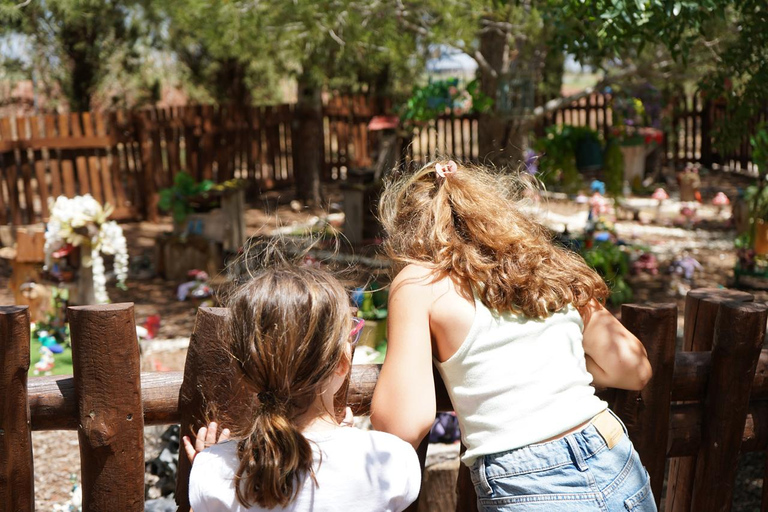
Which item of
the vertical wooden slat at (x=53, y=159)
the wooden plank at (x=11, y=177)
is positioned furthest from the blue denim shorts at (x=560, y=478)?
the vertical wooden slat at (x=53, y=159)

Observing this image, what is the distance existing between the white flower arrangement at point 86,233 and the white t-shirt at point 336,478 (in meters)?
3.70

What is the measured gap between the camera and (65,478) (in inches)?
148

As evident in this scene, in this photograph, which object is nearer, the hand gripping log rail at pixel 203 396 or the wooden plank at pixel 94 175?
the hand gripping log rail at pixel 203 396

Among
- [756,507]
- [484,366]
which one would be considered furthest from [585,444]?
[756,507]

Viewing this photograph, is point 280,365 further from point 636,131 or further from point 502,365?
point 636,131

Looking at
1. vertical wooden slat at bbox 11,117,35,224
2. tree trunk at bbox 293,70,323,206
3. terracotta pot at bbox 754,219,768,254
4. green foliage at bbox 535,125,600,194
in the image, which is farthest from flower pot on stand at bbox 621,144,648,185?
vertical wooden slat at bbox 11,117,35,224

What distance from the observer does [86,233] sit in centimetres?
505

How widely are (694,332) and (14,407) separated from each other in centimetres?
173

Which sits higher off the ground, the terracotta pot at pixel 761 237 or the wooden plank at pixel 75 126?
the wooden plank at pixel 75 126

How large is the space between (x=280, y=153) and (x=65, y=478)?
8786 mm

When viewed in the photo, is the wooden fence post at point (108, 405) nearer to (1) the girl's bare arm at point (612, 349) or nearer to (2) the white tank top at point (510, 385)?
(2) the white tank top at point (510, 385)

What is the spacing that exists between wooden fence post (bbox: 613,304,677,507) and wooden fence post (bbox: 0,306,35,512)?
1395mm

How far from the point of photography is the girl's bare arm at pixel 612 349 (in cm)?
183

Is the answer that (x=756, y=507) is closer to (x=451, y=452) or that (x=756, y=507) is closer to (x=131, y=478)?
(x=451, y=452)
